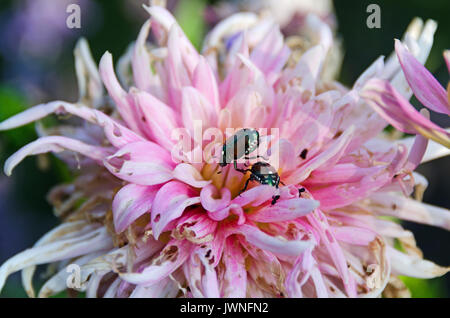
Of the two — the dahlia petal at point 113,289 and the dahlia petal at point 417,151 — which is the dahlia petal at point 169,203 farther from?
the dahlia petal at point 417,151

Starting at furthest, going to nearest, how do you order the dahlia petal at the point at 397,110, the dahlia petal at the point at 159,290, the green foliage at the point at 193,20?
the green foliage at the point at 193,20
the dahlia petal at the point at 159,290
the dahlia petal at the point at 397,110

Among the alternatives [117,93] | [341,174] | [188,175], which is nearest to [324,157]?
[341,174]

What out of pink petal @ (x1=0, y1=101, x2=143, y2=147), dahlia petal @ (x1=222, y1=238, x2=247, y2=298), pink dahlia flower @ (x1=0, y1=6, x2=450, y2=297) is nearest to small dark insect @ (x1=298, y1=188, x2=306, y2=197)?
pink dahlia flower @ (x1=0, y1=6, x2=450, y2=297)

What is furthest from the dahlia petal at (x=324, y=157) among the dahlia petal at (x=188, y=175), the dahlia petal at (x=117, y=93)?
the dahlia petal at (x=117, y=93)

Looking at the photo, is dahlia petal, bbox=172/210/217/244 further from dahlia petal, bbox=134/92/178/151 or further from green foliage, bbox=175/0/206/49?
green foliage, bbox=175/0/206/49

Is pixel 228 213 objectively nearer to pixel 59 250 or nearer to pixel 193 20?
pixel 59 250

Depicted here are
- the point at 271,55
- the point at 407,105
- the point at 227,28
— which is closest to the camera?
the point at 407,105
